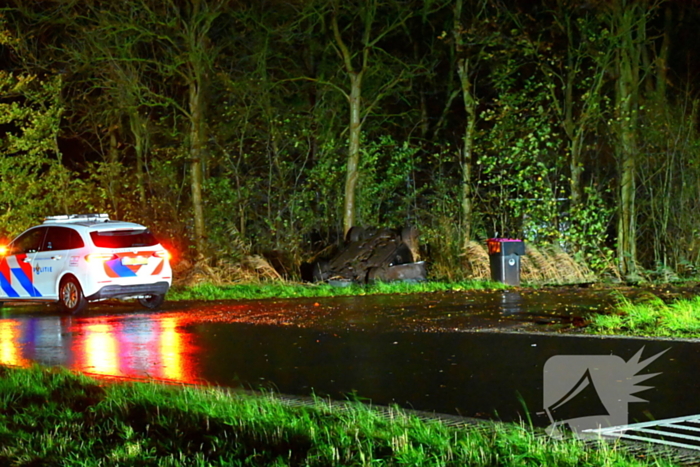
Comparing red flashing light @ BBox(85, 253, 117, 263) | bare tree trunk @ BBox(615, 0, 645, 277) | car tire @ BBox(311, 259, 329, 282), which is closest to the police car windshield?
red flashing light @ BBox(85, 253, 117, 263)

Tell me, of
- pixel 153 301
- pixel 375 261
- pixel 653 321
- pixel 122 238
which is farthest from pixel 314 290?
pixel 653 321

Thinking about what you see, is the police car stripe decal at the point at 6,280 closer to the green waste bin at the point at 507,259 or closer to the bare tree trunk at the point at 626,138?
the green waste bin at the point at 507,259

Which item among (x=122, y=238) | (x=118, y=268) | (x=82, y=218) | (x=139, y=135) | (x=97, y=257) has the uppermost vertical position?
(x=139, y=135)

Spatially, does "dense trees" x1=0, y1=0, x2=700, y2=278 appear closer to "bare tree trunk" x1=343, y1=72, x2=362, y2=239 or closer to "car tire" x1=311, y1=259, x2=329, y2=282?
"bare tree trunk" x1=343, y1=72, x2=362, y2=239

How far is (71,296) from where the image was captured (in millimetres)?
16828

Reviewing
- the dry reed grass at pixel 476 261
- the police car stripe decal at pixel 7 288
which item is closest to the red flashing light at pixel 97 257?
the police car stripe decal at pixel 7 288

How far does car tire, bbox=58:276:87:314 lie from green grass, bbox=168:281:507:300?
250 cm

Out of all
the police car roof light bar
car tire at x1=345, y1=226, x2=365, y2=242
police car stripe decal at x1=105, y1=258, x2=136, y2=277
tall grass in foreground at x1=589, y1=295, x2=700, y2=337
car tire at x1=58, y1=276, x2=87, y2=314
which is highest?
the police car roof light bar

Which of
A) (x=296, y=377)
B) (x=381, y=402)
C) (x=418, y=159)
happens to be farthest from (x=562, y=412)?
(x=418, y=159)

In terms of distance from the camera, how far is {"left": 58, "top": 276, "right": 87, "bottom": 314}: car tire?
54.5 feet

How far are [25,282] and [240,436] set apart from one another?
12070 mm

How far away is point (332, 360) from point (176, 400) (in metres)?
2.81

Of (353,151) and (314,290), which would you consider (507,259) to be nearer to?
(314,290)

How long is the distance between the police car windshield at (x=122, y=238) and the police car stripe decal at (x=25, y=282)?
1.63 meters
